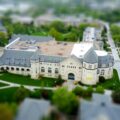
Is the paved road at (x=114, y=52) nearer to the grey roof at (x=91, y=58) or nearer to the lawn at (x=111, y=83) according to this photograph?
the lawn at (x=111, y=83)

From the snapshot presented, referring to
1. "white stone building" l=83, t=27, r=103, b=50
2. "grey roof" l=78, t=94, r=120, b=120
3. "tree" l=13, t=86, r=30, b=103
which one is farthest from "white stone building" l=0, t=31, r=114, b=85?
"white stone building" l=83, t=27, r=103, b=50

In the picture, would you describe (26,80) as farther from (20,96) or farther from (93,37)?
(93,37)

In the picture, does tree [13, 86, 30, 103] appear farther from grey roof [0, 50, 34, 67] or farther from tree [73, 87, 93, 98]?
grey roof [0, 50, 34, 67]

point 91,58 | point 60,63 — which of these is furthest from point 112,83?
point 60,63

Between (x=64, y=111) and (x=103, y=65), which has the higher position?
(x=103, y=65)

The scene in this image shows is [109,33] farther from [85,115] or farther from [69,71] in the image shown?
[85,115]

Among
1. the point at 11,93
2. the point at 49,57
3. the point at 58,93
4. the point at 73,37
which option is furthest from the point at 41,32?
the point at 58,93

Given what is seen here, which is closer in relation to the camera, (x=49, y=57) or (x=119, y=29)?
(x=49, y=57)
